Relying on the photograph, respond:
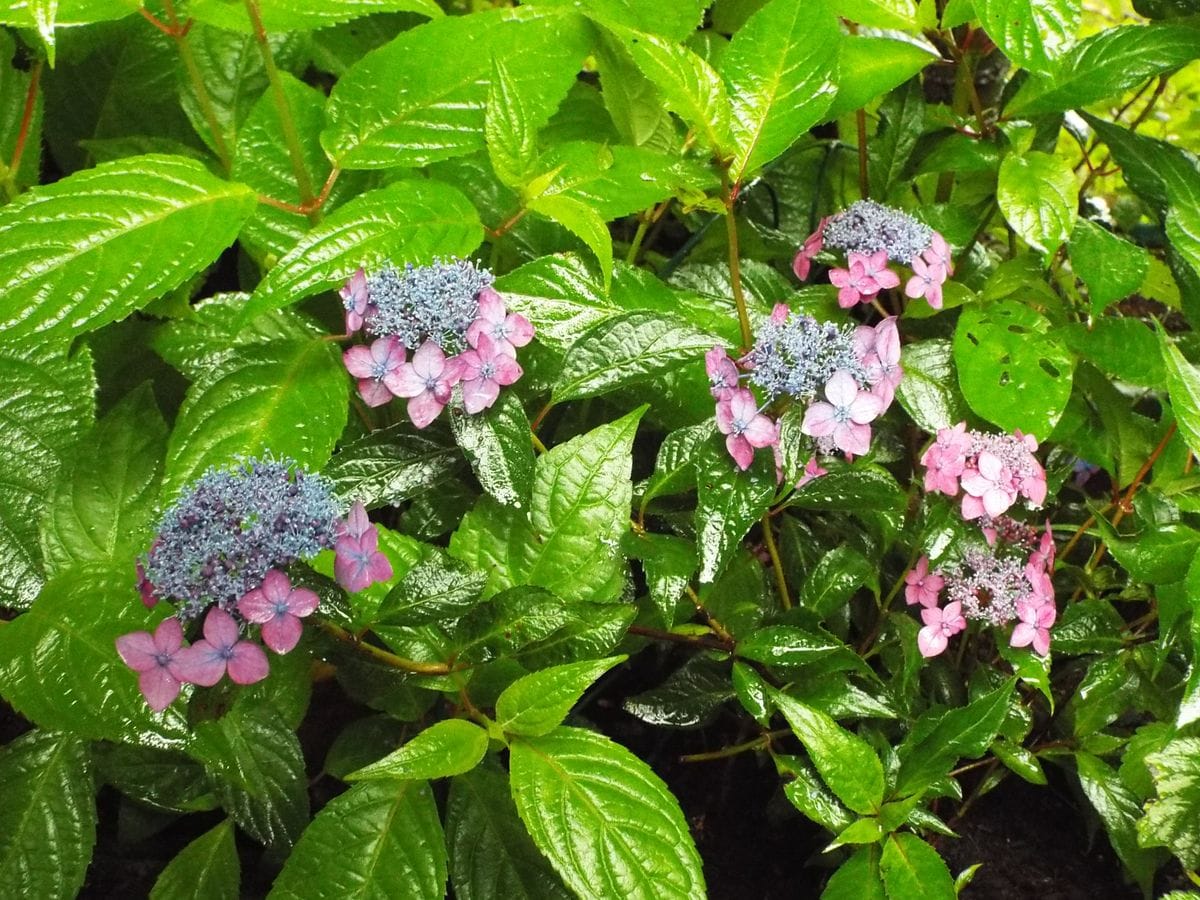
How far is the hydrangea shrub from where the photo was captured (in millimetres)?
755

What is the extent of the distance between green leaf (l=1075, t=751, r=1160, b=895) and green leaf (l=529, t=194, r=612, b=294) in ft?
2.46

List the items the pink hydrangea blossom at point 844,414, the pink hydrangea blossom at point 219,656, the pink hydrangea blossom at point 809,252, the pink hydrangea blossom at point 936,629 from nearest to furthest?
the pink hydrangea blossom at point 219,656
the pink hydrangea blossom at point 844,414
the pink hydrangea blossom at point 936,629
the pink hydrangea blossom at point 809,252

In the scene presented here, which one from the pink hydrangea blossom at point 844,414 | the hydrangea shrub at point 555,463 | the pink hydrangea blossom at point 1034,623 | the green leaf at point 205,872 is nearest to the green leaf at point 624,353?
the hydrangea shrub at point 555,463

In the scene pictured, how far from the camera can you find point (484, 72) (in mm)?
988

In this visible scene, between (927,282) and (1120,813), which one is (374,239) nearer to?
(927,282)

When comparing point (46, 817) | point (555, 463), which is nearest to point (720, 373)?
point (555, 463)

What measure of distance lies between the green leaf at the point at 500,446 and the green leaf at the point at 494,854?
289mm

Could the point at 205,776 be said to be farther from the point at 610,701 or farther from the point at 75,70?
the point at 75,70

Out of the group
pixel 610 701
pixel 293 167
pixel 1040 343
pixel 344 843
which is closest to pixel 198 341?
pixel 293 167

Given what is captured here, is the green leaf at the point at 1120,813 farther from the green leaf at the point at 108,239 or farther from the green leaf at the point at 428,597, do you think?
the green leaf at the point at 108,239

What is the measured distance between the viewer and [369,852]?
79 cm

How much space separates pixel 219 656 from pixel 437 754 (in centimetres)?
18

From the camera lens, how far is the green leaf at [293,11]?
0.89 meters

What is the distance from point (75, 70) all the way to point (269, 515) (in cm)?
98
